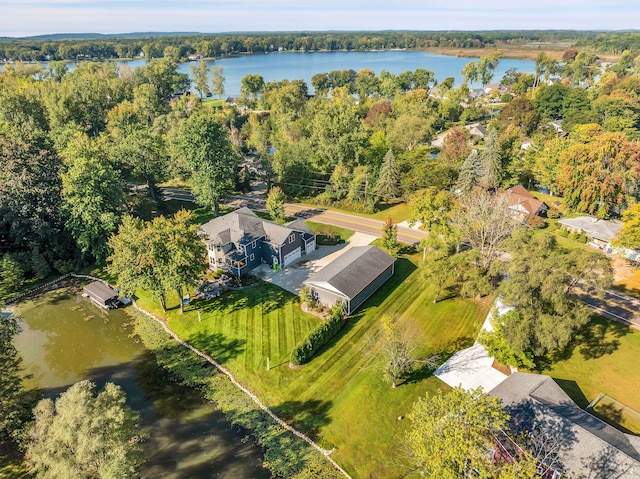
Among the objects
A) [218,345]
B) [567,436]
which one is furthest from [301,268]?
[567,436]

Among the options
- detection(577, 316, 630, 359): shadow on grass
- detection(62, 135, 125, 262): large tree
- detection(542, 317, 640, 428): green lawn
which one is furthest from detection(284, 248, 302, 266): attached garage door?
detection(577, 316, 630, 359): shadow on grass

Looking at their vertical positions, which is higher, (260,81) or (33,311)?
(260,81)

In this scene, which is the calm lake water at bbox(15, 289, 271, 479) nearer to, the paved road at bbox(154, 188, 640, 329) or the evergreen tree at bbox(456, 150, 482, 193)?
the paved road at bbox(154, 188, 640, 329)

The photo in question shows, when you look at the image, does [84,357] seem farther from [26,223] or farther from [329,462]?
[329,462]

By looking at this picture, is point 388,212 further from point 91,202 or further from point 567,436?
point 567,436

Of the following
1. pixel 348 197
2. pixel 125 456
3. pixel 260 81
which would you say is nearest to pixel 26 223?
pixel 125 456

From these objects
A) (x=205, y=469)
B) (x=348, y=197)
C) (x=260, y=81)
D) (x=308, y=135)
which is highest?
(x=260, y=81)
